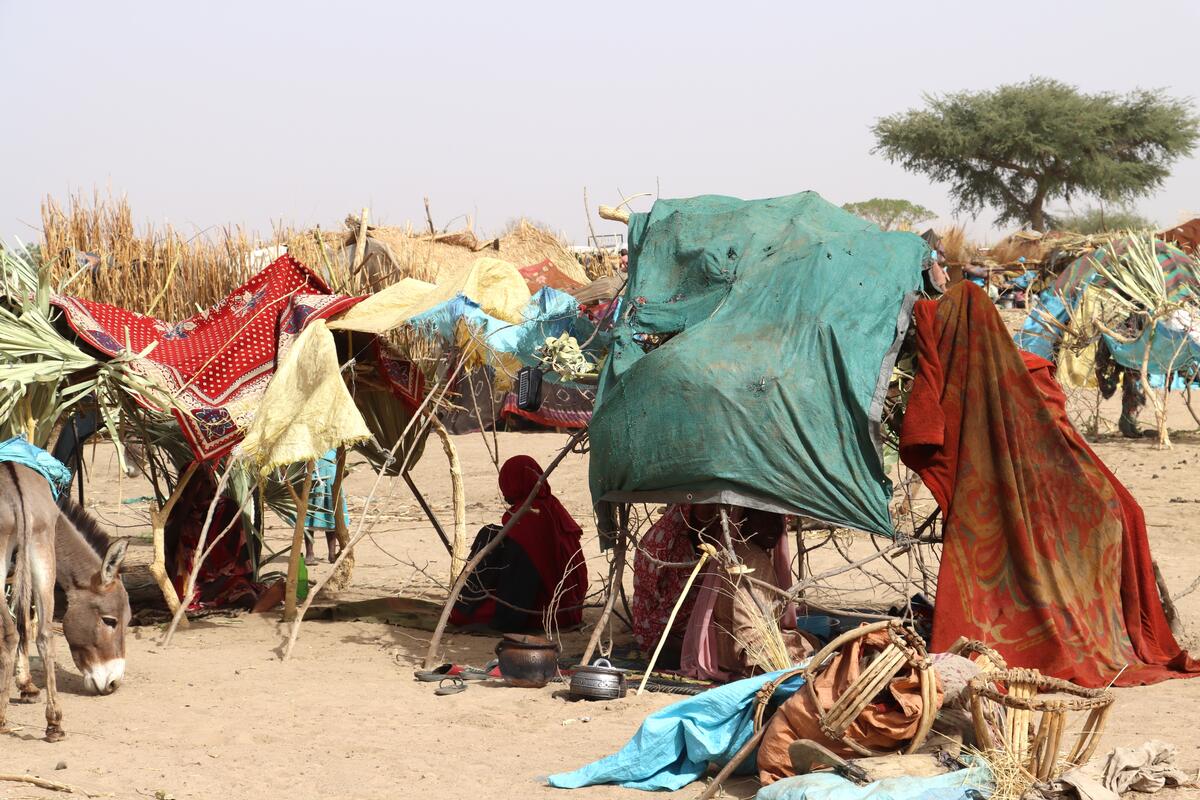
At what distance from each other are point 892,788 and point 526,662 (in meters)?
2.56

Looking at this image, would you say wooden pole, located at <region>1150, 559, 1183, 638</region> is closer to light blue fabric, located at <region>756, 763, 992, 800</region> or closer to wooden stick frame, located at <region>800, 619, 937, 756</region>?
wooden stick frame, located at <region>800, 619, 937, 756</region>

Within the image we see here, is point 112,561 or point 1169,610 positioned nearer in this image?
point 112,561

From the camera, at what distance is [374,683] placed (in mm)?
6848

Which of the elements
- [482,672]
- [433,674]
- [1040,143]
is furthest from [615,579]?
[1040,143]

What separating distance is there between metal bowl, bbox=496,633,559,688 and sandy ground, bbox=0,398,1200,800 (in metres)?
0.08

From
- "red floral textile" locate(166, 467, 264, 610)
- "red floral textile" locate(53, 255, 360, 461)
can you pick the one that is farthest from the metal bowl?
"red floral textile" locate(166, 467, 264, 610)

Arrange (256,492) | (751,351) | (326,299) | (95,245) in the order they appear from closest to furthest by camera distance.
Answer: (751,351), (326,299), (256,492), (95,245)

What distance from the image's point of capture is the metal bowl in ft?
21.6

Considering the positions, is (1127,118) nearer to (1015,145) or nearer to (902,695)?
(1015,145)

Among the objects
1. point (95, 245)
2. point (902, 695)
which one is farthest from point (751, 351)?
point (95, 245)

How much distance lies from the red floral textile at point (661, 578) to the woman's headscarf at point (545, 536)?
0.85 metres

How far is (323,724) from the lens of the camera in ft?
19.8

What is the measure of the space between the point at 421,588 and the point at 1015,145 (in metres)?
30.1

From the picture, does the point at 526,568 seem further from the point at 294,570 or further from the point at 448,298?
the point at 448,298
